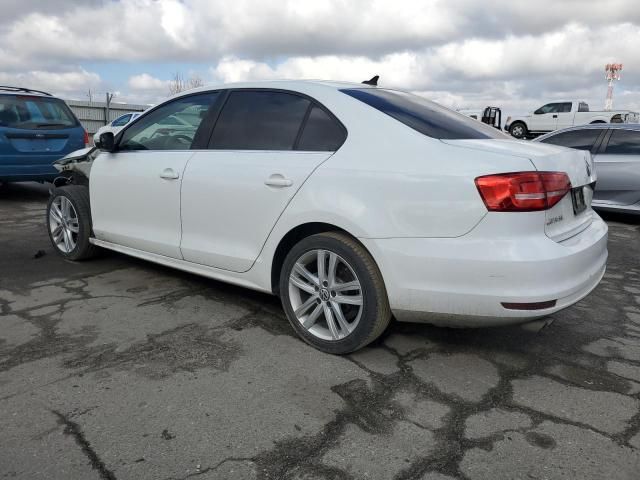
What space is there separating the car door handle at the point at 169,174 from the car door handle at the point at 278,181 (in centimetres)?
87

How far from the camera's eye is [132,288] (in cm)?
437

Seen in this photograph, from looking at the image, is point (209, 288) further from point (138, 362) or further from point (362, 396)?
point (362, 396)

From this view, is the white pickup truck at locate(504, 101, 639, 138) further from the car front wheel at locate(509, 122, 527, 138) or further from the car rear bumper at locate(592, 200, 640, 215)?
the car rear bumper at locate(592, 200, 640, 215)

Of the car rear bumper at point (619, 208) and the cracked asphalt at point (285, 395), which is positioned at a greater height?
the car rear bumper at point (619, 208)

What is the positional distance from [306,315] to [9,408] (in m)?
1.62

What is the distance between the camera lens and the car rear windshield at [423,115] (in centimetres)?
313

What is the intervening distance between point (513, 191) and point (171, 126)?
106 inches

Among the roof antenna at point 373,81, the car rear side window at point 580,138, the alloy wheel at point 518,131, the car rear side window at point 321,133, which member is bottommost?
the alloy wheel at point 518,131

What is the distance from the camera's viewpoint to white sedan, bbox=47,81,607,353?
2.70m

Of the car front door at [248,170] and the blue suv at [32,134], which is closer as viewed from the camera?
the car front door at [248,170]

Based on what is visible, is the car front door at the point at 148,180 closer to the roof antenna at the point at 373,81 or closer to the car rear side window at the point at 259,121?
the car rear side window at the point at 259,121

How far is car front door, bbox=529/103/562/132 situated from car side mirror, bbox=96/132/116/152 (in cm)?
2701

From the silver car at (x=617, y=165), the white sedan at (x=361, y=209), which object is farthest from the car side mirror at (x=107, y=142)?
the silver car at (x=617, y=165)

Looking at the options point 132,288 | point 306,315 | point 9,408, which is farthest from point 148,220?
point 9,408
